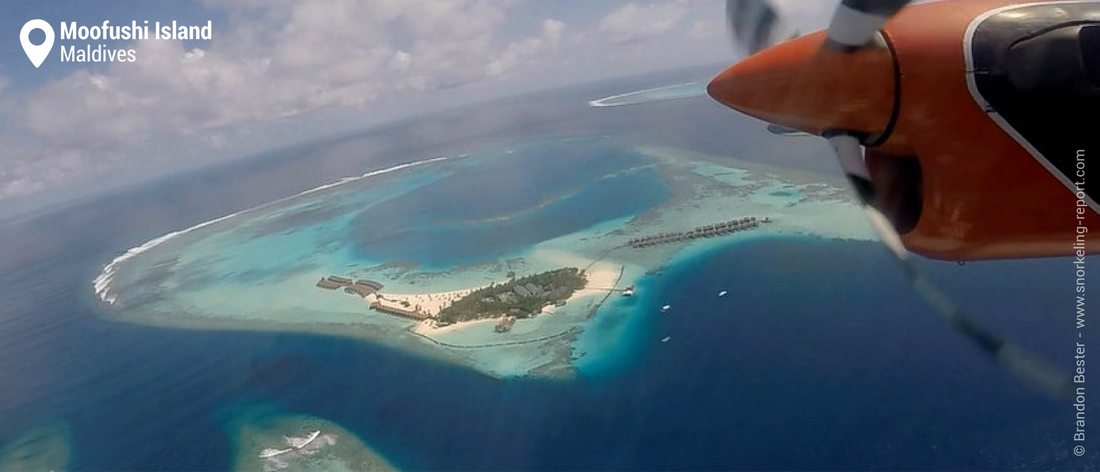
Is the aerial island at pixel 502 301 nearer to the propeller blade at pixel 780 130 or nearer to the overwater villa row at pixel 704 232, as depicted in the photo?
the overwater villa row at pixel 704 232

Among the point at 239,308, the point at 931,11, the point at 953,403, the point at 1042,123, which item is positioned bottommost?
the point at 953,403

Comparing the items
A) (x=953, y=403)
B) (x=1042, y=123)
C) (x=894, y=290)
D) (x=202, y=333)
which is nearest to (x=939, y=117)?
(x=1042, y=123)

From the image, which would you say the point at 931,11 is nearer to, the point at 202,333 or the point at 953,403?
the point at 953,403

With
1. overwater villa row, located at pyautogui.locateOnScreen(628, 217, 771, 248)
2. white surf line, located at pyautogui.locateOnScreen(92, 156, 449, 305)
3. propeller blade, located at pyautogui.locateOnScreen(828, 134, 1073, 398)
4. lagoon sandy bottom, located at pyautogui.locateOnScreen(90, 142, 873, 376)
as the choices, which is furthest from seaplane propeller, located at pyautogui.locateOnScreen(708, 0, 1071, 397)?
white surf line, located at pyautogui.locateOnScreen(92, 156, 449, 305)

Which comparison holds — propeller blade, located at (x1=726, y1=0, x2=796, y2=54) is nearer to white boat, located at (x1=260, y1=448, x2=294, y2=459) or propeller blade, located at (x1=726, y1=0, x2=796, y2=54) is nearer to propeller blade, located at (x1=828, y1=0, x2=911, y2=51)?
propeller blade, located at (x1=828, y1=0, x2=911, y2=51)

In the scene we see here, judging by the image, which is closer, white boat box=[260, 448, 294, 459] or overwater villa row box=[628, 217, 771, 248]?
white boat box=[260, 448, 294, 459]

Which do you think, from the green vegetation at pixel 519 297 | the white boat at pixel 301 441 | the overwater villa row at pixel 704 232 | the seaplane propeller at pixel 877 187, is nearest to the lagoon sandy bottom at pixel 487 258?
the overwater villa row at pixel 704 232
